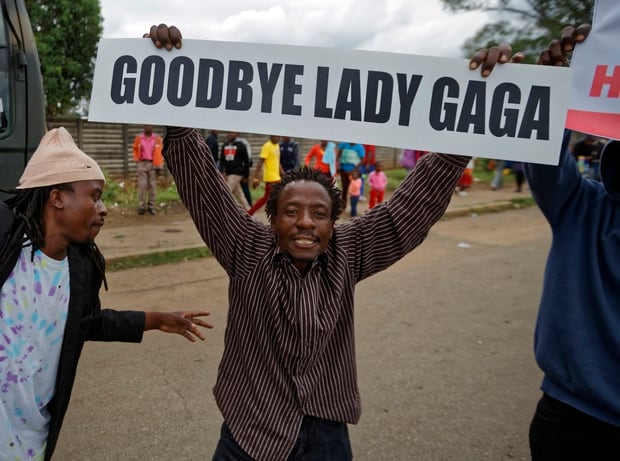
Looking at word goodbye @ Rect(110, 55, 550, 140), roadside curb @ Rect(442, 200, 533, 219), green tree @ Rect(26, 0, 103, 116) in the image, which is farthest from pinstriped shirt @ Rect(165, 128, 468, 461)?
green tree @ Rect(26, 0, 103, 116)

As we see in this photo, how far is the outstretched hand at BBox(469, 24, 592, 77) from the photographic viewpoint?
1.58 metres

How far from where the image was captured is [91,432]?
2908 mm

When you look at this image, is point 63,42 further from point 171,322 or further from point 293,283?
point 293,283

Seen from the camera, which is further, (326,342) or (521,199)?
(521,199)

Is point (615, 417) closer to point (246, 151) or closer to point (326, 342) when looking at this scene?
point (326, 342)

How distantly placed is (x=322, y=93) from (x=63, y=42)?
18.2 metres

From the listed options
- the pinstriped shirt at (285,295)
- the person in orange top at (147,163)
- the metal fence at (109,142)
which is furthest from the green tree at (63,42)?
the pinstriped shirt at (285,295)

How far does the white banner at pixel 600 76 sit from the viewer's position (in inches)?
66.1

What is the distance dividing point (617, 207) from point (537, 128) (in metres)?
0.38

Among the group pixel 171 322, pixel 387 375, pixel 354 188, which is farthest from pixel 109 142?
pixel 171 322

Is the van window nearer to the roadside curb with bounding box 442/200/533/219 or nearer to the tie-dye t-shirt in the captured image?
the tie-dye t-shirt

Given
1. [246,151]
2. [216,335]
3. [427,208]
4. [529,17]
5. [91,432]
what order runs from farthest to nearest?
[529,17], [246,151], [216,335], [91,432], [427,208]

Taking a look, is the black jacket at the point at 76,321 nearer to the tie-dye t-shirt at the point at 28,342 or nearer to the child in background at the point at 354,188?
the tie-dye t-shirt at the point at 28,342

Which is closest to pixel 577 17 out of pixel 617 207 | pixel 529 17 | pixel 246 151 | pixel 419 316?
pixel 529 17
